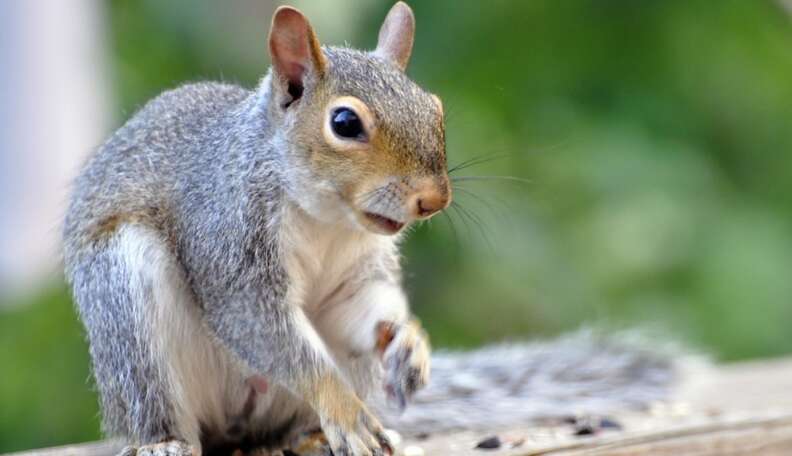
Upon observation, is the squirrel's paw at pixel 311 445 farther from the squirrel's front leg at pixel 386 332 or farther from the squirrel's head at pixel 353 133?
the squirrel's head at pixel 353 133

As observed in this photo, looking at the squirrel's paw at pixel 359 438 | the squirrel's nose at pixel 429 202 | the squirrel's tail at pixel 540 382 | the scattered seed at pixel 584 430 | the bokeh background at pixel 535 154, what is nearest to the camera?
the squirrel's nose at pixel 429 202

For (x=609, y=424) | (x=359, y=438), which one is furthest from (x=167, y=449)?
(x=609, y=424)

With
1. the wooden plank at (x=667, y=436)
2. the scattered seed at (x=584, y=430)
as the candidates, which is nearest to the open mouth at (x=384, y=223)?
the wooden plank at (x=667, y=436)

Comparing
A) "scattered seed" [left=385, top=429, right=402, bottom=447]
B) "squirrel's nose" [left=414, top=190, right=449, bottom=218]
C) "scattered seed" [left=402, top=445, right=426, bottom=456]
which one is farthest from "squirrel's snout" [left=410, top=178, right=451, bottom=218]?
"scattered seed" [left=402, top=445, right=426, bottom=456]

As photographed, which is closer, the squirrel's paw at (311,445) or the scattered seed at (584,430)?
the squirrel's paw at (311,445)

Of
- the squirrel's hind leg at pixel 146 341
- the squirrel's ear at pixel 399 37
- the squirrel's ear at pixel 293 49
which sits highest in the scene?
the squirrel's ear at pixel 399 37

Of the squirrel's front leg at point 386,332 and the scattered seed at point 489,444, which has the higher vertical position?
the squirrel's front leg at point 386,332

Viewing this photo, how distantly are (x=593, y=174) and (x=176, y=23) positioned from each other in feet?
3.34

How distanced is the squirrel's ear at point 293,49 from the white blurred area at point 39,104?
1.96 m

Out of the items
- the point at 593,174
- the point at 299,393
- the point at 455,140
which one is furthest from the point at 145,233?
the point at 593,174

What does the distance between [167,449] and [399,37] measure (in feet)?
1.95

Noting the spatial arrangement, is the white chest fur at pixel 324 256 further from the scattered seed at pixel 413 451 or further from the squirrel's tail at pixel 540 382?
the squirrel's tail at pixel 540 382

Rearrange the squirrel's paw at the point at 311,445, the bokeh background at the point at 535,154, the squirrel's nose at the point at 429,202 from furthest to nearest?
the bokeh background at the point at 535,154 < the squirrel's paw at the point at 311,445 < the squirrel's nose at the point at 429,202

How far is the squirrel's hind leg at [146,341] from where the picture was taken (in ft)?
5.98
